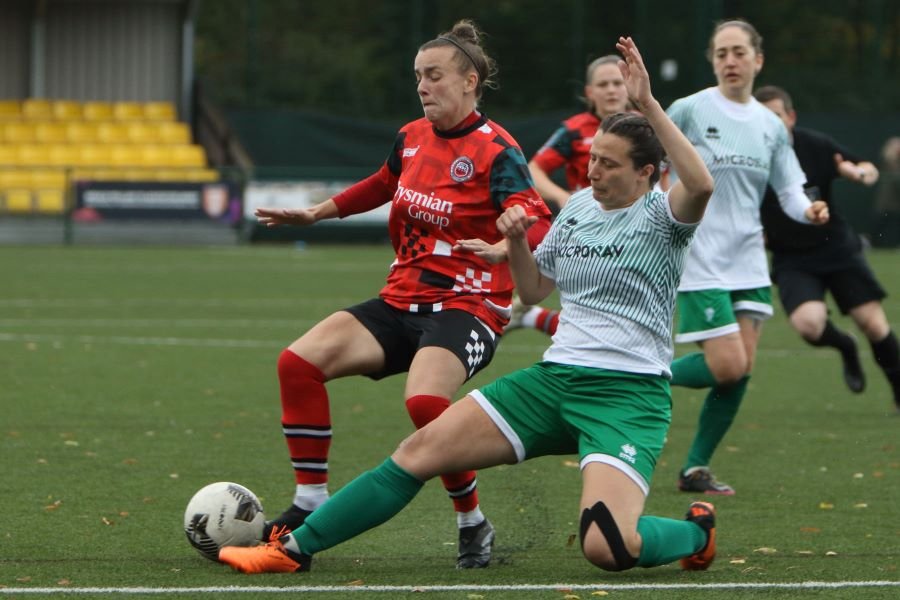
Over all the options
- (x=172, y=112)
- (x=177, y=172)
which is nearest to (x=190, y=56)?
(x=172, y=112)

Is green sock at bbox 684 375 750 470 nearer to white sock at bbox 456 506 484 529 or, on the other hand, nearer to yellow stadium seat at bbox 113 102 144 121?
white sock at bbox 456 506 484 529

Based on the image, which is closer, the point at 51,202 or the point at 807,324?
the point at 807,324

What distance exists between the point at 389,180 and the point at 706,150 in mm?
1910

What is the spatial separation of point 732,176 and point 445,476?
266 centimetres

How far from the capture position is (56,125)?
30422 millimetres

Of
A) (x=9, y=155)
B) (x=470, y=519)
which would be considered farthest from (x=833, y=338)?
(x=9, y=155)

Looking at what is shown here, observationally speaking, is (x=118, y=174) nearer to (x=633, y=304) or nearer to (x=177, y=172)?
(x=177, y=172)

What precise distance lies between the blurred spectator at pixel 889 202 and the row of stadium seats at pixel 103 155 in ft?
40.3

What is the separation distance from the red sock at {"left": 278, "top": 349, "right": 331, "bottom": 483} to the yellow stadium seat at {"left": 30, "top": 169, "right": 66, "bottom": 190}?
22.1m

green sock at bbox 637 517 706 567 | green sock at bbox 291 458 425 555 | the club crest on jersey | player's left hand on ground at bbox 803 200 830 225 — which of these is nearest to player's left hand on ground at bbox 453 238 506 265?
the club crest on jersey

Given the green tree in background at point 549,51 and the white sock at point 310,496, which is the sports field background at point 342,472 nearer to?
the white sock at point 310,496

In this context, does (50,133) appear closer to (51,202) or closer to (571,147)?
(51,202)

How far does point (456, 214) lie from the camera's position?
18.9ft

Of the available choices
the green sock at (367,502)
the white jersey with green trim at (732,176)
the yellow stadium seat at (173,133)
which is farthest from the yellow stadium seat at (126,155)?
the green sock at (367,502)
